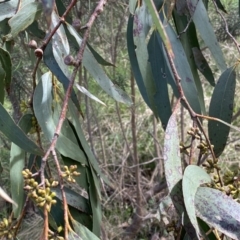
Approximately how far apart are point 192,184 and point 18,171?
1.04ft

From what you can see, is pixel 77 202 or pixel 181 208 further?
pixel 77 202

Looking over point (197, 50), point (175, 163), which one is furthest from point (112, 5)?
point (175, 163)

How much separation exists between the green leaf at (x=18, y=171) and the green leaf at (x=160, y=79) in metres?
0.26

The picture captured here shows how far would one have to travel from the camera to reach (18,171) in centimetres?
80

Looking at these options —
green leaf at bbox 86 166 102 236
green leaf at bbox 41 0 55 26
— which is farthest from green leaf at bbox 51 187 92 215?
green leaf at bbox 41 0 55 26

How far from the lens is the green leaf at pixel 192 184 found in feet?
1.89

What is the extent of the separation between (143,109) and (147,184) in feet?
1.51

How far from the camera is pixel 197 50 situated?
102 cm

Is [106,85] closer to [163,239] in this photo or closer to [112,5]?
[112,5]

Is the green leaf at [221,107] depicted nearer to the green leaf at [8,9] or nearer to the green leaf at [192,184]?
the green leaf at [192,184]

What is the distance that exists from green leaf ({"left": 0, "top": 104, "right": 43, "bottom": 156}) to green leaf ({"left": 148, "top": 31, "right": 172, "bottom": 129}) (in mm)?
303

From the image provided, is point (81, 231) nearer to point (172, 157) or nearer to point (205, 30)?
point (172, 157)

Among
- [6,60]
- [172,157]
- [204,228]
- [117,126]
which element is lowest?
[117,126]

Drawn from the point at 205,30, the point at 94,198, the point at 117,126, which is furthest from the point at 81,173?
the point at 117,126
